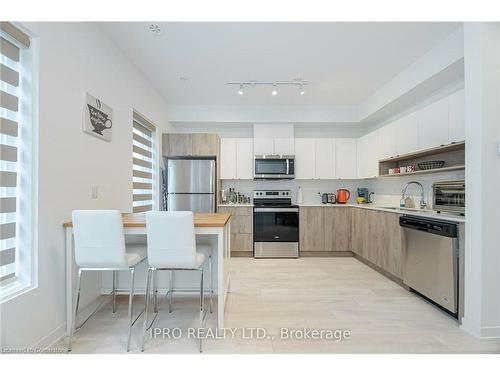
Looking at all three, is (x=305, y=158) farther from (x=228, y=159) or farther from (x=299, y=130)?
(x=228, y=159)

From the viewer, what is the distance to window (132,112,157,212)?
370cm

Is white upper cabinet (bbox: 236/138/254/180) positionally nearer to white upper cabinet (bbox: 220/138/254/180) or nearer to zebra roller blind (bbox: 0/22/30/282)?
white upper cabinet (bbox: 220/138/254/180)

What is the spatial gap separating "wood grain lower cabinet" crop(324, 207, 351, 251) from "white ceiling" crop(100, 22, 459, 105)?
1.95 m

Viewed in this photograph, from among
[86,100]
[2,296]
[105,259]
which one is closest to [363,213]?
[105,259]

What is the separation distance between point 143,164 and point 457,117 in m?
3.87

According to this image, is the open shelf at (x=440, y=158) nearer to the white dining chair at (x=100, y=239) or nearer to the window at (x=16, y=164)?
the white dining chair at (x=100, y=239)

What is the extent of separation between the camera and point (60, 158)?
206 cm

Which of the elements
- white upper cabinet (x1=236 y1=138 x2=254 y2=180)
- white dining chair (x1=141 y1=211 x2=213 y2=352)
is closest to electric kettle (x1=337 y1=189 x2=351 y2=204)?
white upper cabinet (x1=236 y1=138 x2=254 y2=180)

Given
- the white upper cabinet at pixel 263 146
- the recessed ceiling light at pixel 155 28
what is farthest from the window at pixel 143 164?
the white upper cabinet at pixel 263 146

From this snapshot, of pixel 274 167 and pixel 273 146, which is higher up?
pixel 273 146

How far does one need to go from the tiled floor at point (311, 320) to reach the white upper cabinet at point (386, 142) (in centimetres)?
177

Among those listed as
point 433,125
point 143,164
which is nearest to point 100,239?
point 143,164

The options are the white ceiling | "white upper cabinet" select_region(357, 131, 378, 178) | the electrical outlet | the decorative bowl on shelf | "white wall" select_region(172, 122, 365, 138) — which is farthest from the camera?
"white wall" select_region(172, 122, 365, 138)

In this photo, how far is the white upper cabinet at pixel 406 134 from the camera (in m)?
3.35
